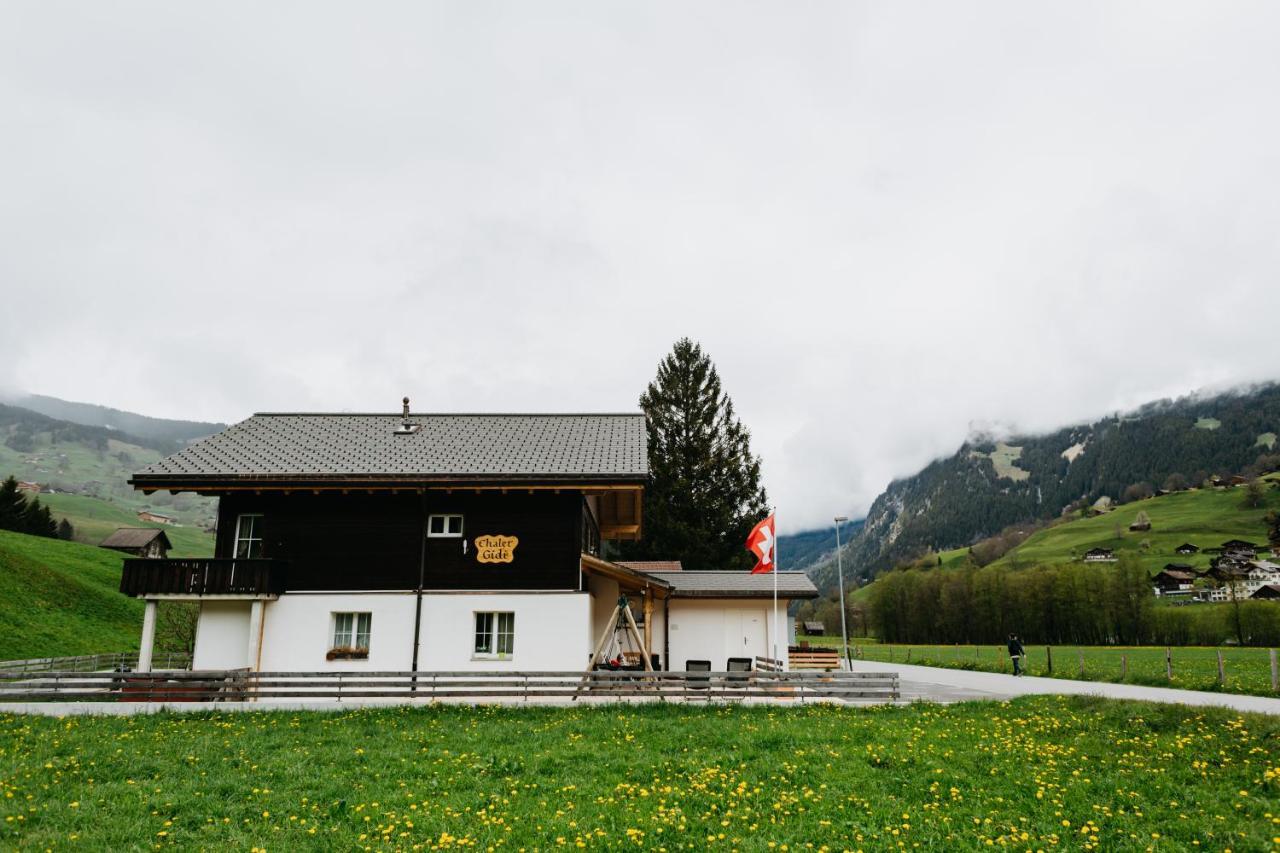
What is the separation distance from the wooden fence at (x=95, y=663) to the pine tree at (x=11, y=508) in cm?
4672

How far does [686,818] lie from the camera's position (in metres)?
9.27

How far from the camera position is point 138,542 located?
304ft

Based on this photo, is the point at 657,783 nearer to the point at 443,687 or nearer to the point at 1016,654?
the point at 443,687

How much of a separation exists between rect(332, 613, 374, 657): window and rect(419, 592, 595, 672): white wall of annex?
179cm

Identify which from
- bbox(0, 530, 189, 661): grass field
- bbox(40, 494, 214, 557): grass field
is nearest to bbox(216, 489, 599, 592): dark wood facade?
bbox(0, 530, 189, 661): grass field

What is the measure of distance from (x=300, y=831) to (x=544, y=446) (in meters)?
16.2

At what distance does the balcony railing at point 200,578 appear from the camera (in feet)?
69.6

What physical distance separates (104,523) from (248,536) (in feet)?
556

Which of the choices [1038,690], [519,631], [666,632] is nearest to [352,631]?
[519,631]

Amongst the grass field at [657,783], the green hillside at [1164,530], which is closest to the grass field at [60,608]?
the grass field at [657,783]

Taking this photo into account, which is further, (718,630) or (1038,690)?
(718,630)

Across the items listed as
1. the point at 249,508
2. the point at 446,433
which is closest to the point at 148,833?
the point at 249,508

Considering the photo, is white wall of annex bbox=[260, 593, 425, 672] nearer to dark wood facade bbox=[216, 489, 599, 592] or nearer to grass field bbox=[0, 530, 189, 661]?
dark wood facade bbox=[216, 489, 599, 592]

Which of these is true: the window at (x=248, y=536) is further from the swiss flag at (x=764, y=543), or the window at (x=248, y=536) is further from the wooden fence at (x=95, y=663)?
the swiss flag at (x=764, y=543)
